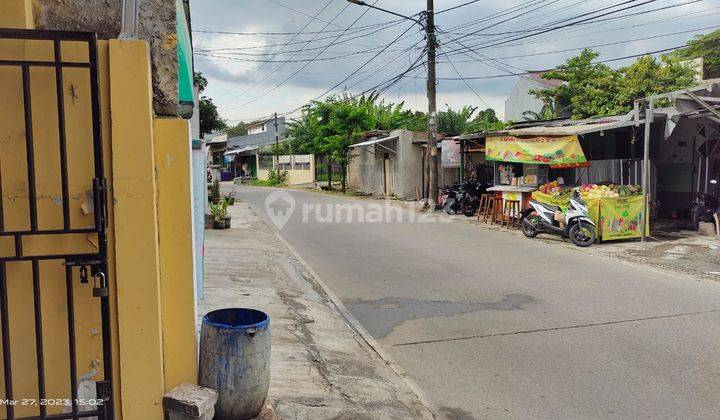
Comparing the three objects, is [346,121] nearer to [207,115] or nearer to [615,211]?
[207,115]

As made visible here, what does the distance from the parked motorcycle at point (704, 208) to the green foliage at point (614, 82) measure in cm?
1052

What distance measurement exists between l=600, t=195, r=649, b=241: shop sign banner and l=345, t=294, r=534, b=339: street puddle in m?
5.67

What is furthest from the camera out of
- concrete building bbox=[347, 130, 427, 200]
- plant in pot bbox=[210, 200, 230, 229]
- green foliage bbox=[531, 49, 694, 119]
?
concrete building bbox=[347, 130, 427, 200]

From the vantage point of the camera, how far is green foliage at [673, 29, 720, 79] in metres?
31.7

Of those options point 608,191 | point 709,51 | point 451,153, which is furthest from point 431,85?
point 709,51

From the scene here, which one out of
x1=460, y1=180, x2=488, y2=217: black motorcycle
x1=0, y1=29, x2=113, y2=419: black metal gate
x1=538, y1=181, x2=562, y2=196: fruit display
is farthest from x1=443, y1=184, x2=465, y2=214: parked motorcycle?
x1=0, y1=29, x2=113, y2=419: black metal gate

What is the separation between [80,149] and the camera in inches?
128

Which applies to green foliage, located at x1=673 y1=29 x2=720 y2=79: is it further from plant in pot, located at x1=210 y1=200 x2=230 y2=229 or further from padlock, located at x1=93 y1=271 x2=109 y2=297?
padlock, located at x1=93 y1=271 x2=109 y2=297

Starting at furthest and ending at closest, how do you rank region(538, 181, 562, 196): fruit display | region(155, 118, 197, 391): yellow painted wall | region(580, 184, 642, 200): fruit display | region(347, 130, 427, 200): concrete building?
region(347, 130, 427, 200): concrete building → region(538, 181, 562, 196): fruit display → region(580, 184, 642, 200): fruit display → region(155, 118, 197, 391): yellow painted wall

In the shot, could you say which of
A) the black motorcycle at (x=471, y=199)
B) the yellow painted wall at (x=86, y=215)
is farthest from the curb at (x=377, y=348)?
the black motorcycle at (x=471, y=199)

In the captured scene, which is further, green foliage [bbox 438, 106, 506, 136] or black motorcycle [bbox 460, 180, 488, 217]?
green foliage [bbox 438, 106, 506, 136]

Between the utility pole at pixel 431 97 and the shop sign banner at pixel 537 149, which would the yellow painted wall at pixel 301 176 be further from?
the shop sign banner at pixel 537 149

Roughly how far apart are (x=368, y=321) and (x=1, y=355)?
4.64 meters

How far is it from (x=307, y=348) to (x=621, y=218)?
9.81 metres
